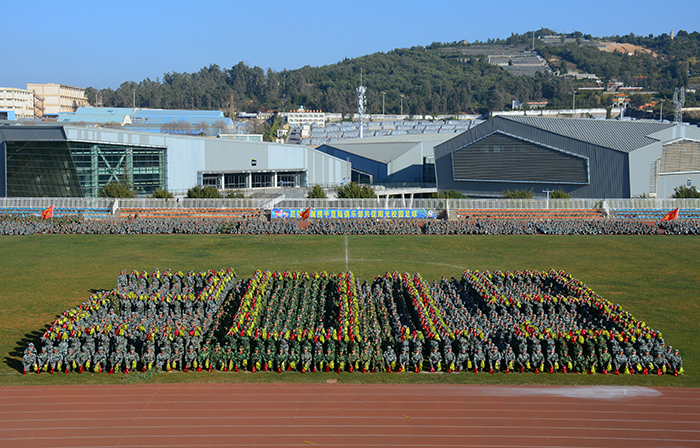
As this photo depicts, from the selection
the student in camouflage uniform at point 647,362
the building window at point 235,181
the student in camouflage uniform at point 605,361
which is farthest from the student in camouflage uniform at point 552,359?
the building window at point 235,181

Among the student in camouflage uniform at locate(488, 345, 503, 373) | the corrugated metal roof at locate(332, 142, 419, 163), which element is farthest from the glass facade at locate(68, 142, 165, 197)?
the student in camouflage uniform at locate(488, 345, 503, 373)

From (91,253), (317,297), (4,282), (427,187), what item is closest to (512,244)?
(317,297)

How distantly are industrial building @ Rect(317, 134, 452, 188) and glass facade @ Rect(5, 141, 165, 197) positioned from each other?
32.6m

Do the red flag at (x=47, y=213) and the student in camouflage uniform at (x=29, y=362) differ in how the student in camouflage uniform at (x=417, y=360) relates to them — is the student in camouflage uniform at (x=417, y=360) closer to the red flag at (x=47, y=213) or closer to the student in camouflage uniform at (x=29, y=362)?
the student in camouflage uniform at (x=29, y=362)

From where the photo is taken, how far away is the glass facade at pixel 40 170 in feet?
159

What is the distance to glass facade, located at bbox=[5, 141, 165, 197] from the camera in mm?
48438

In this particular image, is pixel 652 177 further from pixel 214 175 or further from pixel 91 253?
pixel 91 253

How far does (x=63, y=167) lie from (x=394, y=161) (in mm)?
38374

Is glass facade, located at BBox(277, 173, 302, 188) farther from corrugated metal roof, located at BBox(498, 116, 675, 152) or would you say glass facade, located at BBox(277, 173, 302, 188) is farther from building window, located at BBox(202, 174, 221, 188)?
corrugated metal roof, located at BBox(498, 116, 675, 152)

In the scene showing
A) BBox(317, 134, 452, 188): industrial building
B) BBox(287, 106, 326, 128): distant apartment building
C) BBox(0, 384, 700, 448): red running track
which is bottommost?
BBox(0, 384, 700, 448): red running track

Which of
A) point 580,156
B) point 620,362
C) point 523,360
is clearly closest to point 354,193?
point 580,156

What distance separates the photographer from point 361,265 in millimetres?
28688

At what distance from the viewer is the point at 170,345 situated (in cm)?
1584

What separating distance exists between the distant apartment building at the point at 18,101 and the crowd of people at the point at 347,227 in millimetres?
125139
